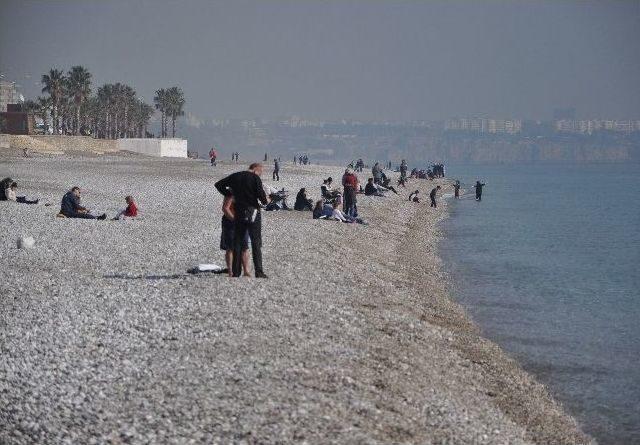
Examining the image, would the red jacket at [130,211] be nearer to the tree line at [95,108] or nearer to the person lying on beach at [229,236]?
the person lying on beach at [229,236]

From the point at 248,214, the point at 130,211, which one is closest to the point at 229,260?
the point at 248,214

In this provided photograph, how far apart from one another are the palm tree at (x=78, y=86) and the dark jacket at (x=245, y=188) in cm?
10102

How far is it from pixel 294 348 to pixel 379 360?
1139mm

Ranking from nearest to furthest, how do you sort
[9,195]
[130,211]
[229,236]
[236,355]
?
1. [236,355]
2. [229,236]
3. [130,211]
4. [9,195]

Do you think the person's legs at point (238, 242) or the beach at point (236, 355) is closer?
the beach at point (236, 355)

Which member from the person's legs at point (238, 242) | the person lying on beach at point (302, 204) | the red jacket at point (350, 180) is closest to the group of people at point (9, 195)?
the person lying on beach at point (302, 204)

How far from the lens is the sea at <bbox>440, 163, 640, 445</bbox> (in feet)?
48.8

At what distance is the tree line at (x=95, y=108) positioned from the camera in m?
113

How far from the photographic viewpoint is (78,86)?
376 ft

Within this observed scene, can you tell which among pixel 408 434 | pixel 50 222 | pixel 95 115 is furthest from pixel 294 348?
pixel 95 115

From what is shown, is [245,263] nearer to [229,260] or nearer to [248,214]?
[229,260]

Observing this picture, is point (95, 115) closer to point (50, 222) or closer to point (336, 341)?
point (50, 222)

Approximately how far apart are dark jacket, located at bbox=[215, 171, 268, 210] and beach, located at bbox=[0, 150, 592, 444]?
136cm

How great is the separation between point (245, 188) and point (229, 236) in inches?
Result: 43.3
